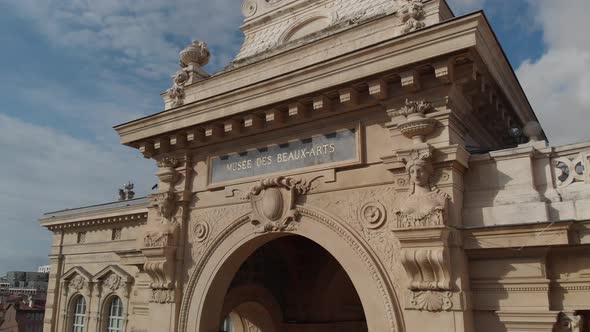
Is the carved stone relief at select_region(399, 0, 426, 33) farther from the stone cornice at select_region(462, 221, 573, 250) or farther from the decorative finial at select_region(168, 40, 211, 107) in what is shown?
the decorative finial at select_region(168, 40, 211, 107)

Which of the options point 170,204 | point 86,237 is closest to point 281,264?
point 170,204

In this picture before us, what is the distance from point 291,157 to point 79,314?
13.4 meters

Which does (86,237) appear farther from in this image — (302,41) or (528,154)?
(528,154)

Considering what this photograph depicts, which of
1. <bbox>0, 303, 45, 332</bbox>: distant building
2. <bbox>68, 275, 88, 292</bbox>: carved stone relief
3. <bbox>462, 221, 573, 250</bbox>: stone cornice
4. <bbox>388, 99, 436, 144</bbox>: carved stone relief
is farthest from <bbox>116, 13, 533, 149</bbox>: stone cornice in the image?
<bbox>0, 303, 45, 332</bbox>: distant building

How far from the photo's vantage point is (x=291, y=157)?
26.8 feet

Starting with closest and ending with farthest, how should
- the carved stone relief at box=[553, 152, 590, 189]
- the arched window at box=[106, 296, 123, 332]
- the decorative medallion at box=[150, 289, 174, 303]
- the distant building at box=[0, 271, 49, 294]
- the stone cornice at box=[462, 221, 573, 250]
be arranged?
1. the stone cornice at box=[462, 221, 573, 250]
2. the carved stone relief at box=[553, 152, 590, 189]
3. the decorative medallion at box=[150, 289, 174, 303]
4. the arched window at box=[106, 296, 123, 332]
5. the distant building at box=[0, 271, 49, 294]

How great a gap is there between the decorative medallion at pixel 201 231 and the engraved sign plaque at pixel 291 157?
0.76 metres

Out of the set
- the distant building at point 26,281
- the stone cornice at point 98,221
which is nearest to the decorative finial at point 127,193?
the stone cornice at point 98,221

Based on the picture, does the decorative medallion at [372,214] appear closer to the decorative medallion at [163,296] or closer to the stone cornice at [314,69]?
the stone cornice at [314,69]

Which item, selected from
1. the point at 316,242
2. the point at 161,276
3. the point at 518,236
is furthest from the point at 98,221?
the point at 518,236

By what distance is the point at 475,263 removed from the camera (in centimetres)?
634

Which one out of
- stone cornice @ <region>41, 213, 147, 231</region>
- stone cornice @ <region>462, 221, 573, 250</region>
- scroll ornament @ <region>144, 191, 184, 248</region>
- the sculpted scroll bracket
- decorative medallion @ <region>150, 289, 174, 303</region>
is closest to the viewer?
stone cornice @ <region>462, 221, 573, 250</region>

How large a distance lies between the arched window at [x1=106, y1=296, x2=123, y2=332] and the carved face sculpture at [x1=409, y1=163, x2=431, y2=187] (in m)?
13.0

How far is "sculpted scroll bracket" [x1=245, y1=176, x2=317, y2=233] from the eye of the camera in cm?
791
